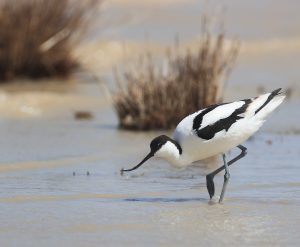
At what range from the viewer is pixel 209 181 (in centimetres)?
633

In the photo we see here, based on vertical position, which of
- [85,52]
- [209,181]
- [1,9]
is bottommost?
[85,52]

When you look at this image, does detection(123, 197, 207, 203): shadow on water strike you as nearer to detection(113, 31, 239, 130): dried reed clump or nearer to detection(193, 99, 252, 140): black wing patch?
detection(193, 99, 252, 140): black wing patch

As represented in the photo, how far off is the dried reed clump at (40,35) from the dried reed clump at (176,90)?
3.17m

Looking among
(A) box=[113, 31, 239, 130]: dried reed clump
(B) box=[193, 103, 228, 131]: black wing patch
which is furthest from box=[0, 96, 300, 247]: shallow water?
(B) box=[193, 103, 228, 131]: black wing patch

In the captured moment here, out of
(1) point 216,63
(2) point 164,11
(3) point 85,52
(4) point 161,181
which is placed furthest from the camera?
(2) point 164,11

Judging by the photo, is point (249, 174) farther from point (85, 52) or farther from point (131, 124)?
point (85, 52)

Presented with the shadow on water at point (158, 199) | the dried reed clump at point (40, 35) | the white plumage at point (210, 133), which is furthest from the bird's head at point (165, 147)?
the dried reed clump at point (40, 35)

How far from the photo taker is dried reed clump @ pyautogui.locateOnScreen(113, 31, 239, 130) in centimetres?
950

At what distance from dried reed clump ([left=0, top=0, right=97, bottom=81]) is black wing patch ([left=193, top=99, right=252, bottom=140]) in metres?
6.70

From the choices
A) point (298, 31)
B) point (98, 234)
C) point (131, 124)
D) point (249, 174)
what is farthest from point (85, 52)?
point (98, 234)

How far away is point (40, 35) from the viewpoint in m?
12.7

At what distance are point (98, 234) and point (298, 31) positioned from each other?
12.3 meters

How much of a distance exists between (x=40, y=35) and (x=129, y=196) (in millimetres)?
6675

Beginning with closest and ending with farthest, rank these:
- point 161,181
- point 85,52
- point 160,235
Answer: point 160,235
point 161,181
point 85,52
